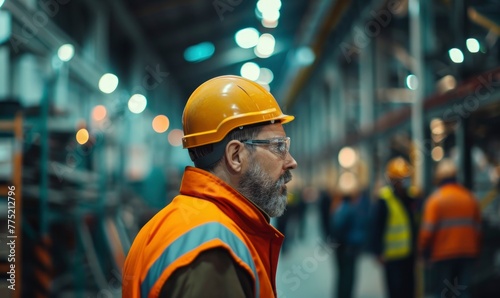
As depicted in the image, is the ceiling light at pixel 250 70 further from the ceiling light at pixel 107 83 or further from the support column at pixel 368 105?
the ceiling light at pixel 107 83

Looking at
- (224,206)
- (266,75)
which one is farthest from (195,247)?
(266,75)

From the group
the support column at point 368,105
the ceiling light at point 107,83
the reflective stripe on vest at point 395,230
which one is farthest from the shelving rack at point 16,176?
the support column at point 368,105

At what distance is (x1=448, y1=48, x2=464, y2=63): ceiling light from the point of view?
21.7ft

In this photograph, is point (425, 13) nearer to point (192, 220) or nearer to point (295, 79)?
point (192, 220)

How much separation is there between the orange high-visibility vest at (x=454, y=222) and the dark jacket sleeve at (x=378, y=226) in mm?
620

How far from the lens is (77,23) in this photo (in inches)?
390

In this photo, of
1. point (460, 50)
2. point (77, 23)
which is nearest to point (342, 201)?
point (460, 50)

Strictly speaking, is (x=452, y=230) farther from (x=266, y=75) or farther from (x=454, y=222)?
(x=266, y=75)

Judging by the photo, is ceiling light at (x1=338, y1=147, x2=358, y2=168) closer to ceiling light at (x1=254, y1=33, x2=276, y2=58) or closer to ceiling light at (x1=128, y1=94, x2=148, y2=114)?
ceiling light at (x1=254, y1=33, x2=276, y2=58)

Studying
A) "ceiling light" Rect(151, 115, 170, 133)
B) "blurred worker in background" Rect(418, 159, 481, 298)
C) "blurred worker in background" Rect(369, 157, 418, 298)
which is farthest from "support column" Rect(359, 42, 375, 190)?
"blurred worker in background" Rect(418, 159, 481, 298)

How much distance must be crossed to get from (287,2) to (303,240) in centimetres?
764

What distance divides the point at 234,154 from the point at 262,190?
0.45 feet

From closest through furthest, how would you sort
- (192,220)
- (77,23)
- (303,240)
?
(192,220)
(77,23)
(303,240)

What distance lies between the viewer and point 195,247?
143 cm
